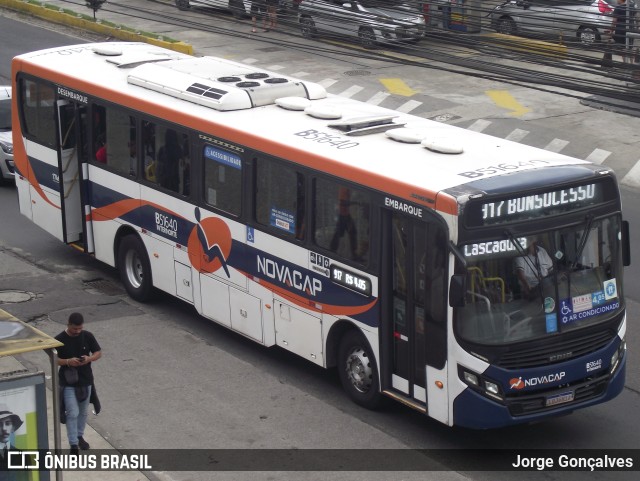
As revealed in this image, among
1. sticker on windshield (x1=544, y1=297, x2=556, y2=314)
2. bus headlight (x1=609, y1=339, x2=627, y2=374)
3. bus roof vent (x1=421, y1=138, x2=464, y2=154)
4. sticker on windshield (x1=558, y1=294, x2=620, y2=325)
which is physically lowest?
bus headlight (x1=609, y1=339, x2=627, y2=374)

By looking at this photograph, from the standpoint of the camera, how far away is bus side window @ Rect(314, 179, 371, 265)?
457 inches

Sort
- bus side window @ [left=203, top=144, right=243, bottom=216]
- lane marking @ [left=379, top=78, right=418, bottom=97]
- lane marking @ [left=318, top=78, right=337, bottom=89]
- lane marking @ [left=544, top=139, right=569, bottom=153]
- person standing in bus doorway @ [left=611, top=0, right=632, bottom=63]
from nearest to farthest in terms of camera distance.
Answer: bus side window @ [left=203, top=144, right=243, bottom=216] → person standing in bus doorway @ [left=611, top=0, right=632, bottom=63] → lane marking @ [left=544, top=139, right=569, bottom=153] → lane marking @ [left=379, top=78, right=418, bottom=97] → lane marking @ [left=318, top=78, right=337, bottom=89]

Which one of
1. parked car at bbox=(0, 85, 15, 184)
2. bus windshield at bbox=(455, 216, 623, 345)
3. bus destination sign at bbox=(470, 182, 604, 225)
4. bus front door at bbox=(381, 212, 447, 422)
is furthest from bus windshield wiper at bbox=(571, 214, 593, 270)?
parked car at bbox=(0, 85, 15, 184)

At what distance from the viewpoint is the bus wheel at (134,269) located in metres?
15.4

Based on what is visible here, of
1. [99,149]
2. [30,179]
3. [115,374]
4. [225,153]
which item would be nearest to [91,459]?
[115,374]

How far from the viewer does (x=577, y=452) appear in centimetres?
1116

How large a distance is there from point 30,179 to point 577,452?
9.75 meters

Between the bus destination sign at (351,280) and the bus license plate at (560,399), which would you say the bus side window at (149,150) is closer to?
the bus destination sign at (351,280)

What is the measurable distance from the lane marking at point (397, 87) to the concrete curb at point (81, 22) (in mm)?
5984

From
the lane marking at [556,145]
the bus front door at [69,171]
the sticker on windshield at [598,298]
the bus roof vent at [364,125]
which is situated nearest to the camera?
the sticker on windshield at [598,298]

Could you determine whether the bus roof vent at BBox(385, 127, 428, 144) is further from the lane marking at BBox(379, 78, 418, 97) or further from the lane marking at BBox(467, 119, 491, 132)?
the lane marking at BBox(379, 78, 418, 97)

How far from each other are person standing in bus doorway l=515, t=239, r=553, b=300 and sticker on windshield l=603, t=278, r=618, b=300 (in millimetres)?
839

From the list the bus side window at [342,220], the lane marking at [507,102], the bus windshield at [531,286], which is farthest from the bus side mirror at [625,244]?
the lane marking at [507,102]

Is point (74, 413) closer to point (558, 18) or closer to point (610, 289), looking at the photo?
point (610, 289)
